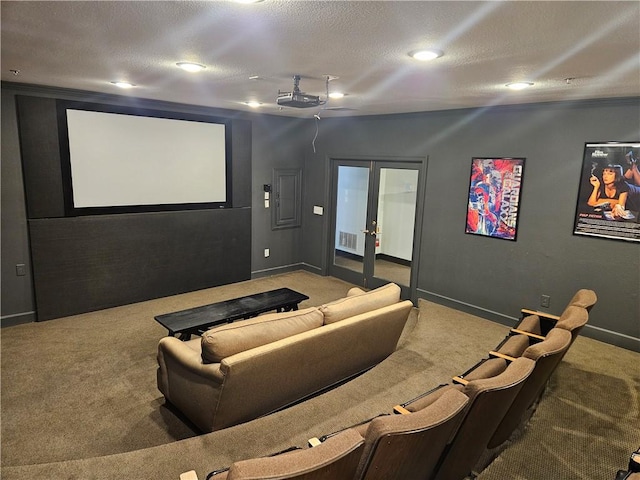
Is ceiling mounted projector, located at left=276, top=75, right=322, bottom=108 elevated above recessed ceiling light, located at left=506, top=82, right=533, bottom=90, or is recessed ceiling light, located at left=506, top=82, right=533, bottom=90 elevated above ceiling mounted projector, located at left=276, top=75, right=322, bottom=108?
recessed ceiling light, located at left=506, top=82, right=533, bottom=90

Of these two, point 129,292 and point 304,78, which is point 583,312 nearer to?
point 304,78

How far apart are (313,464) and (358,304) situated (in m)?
2.03

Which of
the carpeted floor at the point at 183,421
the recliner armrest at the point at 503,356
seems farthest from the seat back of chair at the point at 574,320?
the carpeted floor at the point at 183,421

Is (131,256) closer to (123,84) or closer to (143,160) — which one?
(143,160)

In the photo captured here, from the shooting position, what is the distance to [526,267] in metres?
4.83

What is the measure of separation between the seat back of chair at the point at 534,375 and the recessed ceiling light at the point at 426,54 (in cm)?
179

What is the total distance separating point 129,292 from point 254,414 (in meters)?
3.37

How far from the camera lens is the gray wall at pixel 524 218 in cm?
421

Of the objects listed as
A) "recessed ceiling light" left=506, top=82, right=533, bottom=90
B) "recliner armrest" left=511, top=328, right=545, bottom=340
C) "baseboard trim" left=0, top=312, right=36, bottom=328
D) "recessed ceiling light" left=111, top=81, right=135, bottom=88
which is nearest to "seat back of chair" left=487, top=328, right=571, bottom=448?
"recliner armrest" left=511, top=328, right=545, bottom=340

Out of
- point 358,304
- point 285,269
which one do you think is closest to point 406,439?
point 358,304

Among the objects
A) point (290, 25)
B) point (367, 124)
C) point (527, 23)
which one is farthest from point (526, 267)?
point (290, 25)

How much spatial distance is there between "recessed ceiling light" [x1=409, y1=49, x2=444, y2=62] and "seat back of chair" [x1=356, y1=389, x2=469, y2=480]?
6.14 feet

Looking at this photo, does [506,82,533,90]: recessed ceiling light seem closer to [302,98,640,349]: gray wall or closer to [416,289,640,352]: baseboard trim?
[302,98,640,349]: gray wall

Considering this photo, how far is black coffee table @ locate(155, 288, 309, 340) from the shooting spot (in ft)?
13.0
